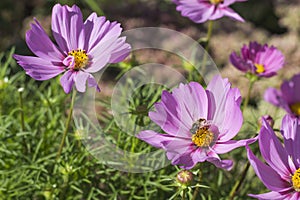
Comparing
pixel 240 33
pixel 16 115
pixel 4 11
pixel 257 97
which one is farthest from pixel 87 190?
pixel 4 11

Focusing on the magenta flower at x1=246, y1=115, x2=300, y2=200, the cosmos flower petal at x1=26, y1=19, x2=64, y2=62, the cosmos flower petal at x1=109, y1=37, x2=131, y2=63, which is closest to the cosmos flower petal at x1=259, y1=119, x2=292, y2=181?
the magenta flower at x1=246, y1=115, x2=300, y2=200

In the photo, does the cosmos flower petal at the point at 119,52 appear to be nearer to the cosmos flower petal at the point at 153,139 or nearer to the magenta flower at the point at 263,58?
the cosmos flower petal at the point at 153,139

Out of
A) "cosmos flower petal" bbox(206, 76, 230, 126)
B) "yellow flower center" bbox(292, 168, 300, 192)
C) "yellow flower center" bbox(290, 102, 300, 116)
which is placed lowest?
"yellow flower center" bbox(290, 102, 300, 116)

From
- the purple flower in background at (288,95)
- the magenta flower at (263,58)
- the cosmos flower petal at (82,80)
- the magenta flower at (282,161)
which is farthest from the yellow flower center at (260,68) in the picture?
the cosmos flower petal at (82,80)

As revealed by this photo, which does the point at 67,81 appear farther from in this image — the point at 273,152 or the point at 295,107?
the point at 295,107

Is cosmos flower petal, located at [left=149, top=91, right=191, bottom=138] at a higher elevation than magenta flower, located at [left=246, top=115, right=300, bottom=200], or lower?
higher

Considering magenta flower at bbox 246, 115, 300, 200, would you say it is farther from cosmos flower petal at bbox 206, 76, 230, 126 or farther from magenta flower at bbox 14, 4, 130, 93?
magenta flower at bbox 14, 4, 130, 93
